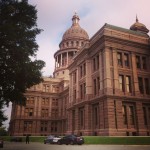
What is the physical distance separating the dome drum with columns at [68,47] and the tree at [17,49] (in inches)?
2504

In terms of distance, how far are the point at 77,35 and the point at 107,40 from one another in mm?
59096

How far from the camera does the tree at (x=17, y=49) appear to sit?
18.8 metres

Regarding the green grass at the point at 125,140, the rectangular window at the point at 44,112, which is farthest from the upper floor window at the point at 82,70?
the rectangular window at the point at 44,112

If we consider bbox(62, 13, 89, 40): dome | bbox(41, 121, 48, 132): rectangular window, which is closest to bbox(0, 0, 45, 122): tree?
bbox(41, 121, 48, 132): rectangular window

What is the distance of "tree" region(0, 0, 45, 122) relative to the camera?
1878 centimetres

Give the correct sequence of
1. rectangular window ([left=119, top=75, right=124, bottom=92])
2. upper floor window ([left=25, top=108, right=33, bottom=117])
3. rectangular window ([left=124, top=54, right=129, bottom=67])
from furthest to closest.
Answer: upper floor window ([left=25, top=108, right=33, bottom=117]) → rectangular window ([left=124, top=54, right=129, bottom=67]) → rectangular window ([left=119, top=75, right=124, bottom=92])

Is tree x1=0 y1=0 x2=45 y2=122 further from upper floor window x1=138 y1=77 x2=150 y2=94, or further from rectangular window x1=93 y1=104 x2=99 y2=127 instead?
upper floor window x1=138 y1=77 x2=150 y2=94

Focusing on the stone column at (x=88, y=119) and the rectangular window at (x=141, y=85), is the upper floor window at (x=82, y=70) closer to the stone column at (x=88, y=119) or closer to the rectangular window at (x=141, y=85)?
the stone column at (x=88, y=119)

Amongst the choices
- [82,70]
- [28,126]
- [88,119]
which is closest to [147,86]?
[88,119]

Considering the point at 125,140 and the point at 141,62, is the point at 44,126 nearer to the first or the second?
the point at 141,62

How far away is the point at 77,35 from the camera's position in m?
94.4

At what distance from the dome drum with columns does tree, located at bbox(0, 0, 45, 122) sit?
6361cm

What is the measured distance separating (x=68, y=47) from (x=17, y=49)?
71.0 meters

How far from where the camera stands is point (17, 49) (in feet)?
63.2
